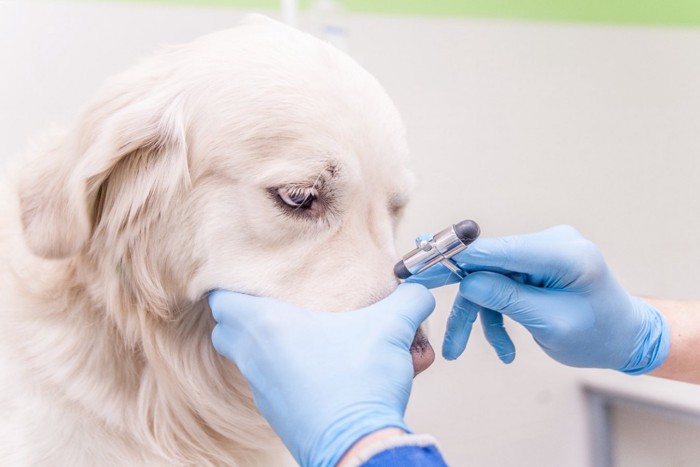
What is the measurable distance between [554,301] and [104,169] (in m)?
0.57

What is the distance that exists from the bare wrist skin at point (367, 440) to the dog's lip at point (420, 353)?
0.47ft

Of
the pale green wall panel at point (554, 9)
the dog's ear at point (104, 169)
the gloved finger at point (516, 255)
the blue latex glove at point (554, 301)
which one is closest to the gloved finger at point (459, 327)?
the blue latex glove at point (554, 301)

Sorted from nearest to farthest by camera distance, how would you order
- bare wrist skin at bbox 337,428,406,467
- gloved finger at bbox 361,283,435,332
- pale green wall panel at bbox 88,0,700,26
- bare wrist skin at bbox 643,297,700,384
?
bare wrist skin at bbox 337,428,406,467, gloved finger at bbox 361,283,435,332, bare wrist skin at bbox 643,297,700,384, pale green wall panel at bbox 88,0,700,26

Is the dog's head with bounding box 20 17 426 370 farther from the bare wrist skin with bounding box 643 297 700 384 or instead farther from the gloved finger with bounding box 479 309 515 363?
the bare wrist skin with bounding box 643 297 700 384

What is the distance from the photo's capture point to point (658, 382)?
1.73 meters

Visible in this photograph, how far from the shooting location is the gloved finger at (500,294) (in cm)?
78

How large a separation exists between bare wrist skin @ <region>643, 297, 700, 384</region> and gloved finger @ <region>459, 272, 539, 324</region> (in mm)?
354

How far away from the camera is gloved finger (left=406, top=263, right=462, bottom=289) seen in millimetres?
833

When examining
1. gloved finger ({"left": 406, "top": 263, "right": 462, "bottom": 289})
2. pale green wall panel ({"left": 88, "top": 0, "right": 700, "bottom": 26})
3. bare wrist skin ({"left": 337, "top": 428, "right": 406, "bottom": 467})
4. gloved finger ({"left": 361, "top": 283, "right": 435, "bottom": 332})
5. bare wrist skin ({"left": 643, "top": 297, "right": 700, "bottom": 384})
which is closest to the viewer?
bare wrist skin ({"left": 337, "top": 428, "right": 406, "bottom": 467})

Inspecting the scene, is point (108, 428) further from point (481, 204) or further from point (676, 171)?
point (676, 171)

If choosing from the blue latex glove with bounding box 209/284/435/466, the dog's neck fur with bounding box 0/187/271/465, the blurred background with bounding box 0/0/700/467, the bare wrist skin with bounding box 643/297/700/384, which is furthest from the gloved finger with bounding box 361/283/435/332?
the blurred background with bounding box 0/0/700/467

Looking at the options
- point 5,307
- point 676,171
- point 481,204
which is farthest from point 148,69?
point 676,171

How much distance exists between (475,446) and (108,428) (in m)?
1.24

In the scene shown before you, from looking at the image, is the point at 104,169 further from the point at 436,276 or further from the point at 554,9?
the point at 554,9
